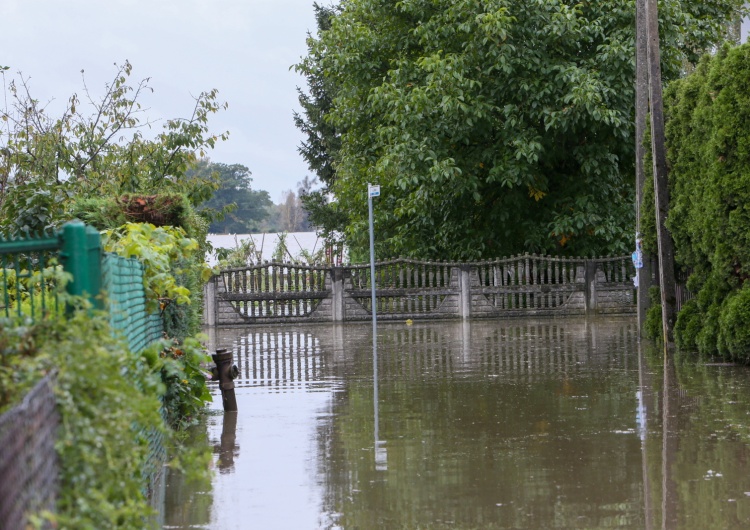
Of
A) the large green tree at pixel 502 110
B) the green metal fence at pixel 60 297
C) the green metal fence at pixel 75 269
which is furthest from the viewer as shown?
the large green tree at pixel 502 110

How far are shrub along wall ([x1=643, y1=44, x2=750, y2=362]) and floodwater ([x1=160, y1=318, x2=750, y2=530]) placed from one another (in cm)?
74

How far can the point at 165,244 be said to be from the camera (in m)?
9.01

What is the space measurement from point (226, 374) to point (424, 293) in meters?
16.7

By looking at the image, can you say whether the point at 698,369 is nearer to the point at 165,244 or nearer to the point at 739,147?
the point at 739,147

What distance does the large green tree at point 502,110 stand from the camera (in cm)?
2686

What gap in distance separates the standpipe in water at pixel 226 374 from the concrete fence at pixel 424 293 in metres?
16.0

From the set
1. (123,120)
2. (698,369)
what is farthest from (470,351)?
(123,120)

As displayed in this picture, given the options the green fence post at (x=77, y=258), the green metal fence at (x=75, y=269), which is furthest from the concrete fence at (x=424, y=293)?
the green fence post at (x=77, y=258)

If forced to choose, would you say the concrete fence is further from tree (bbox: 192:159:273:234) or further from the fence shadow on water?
tree (bbox: 192:159:273:234)

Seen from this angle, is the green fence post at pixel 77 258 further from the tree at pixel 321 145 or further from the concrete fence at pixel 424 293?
the tree at pixel 321 145

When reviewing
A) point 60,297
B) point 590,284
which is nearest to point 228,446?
point 60,297

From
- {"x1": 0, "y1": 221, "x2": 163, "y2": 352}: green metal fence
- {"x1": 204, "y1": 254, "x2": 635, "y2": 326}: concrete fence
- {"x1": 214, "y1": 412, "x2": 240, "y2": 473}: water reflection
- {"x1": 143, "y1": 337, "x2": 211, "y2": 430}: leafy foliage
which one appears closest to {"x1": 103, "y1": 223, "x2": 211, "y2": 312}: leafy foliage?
{"x1": 143, "y1": 337, "x2": 211, "y2": 430}: leafy foliage

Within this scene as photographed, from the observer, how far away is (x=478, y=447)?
29.7 feet

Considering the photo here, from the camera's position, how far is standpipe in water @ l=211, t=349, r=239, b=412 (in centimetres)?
1127
